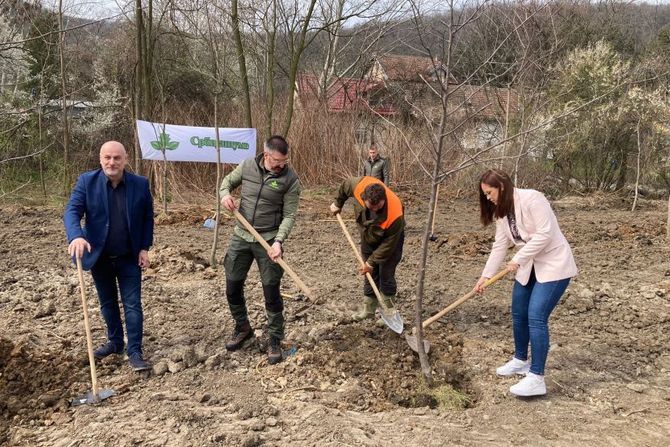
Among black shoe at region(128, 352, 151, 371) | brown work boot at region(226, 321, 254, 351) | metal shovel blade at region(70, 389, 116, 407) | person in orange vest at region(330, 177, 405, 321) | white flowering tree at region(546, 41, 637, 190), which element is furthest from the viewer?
white flowering tree at region(546, 41, 637, 190)

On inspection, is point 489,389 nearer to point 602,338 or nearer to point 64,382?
point 602,338

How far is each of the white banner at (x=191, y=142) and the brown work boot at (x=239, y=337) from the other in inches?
230

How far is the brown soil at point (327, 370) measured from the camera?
304 cm

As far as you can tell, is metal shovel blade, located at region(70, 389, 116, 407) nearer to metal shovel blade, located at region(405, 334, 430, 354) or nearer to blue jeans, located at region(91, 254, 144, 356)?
blue jeans, located at region(91, 254, 144, 356)

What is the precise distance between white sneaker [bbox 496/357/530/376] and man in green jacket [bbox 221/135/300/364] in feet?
5.13

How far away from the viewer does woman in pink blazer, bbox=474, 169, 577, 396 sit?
10.8ft

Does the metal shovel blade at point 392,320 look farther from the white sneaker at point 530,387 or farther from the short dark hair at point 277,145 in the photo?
the short dark hair at point 277,145

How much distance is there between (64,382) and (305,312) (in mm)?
2056

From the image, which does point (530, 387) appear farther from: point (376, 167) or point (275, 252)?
point (376, 167)

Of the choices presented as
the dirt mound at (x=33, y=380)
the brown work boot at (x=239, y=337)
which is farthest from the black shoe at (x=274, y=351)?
the dirt mound at (x=33, y=380)

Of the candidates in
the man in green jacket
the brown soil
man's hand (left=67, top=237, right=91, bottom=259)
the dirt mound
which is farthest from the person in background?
man's hand (left=67, top=237, right=91, bottom=259)

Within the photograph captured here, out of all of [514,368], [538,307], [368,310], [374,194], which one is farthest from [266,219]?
[514,368]

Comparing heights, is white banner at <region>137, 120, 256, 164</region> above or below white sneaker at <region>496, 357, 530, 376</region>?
above

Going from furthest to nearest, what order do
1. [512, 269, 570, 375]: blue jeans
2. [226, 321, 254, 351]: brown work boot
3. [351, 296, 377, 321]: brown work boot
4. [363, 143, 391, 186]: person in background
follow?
1. [363, 143, 391, 186]: person in background
2. [351, 296, 377, 321]: brown work boot
3. [226, 321, 254, 351]: brown work boot
4. [512, 269, 570, 375]: blue jeans
